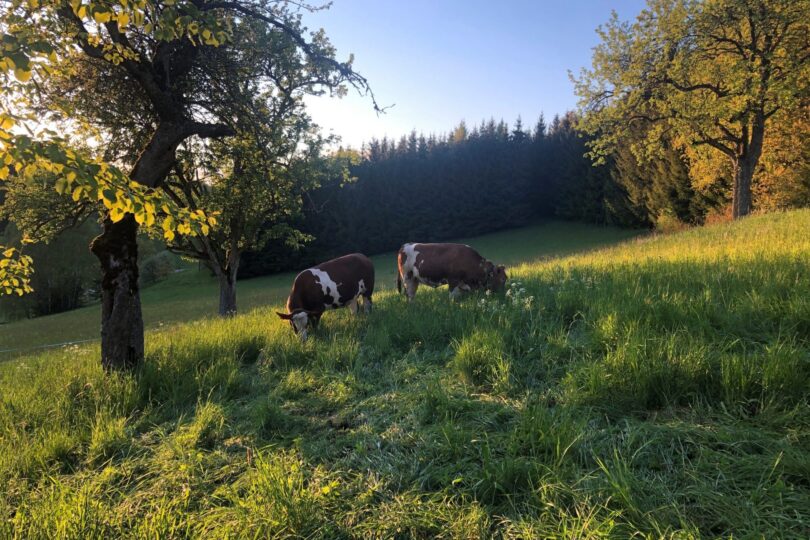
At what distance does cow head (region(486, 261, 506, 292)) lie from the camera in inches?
341

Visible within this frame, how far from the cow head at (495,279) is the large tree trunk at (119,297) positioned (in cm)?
640

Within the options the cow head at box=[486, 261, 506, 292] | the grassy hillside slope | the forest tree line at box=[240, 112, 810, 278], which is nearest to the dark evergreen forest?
the forest tree line at box=[240, 112, 810, 278]

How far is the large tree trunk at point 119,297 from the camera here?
17.8ft

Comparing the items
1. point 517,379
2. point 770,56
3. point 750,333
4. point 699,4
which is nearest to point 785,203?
point 770,56

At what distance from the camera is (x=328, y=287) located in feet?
26.4

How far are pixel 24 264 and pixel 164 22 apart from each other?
140 inches

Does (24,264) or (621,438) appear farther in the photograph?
(24,264)

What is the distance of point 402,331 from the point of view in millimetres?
5938

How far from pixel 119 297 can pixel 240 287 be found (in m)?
33.0

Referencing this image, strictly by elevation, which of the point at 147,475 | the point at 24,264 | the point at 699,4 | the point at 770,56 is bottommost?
the point at 147,475

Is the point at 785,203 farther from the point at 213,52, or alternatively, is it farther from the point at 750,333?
the point at 213,52

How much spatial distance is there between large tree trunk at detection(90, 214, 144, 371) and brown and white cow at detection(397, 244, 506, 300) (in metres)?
5.37

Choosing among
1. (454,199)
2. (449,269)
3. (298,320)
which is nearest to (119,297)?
(298,320)

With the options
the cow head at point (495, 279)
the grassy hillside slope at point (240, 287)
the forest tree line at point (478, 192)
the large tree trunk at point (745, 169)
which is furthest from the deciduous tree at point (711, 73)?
the forest tree line at point (478, 192)
